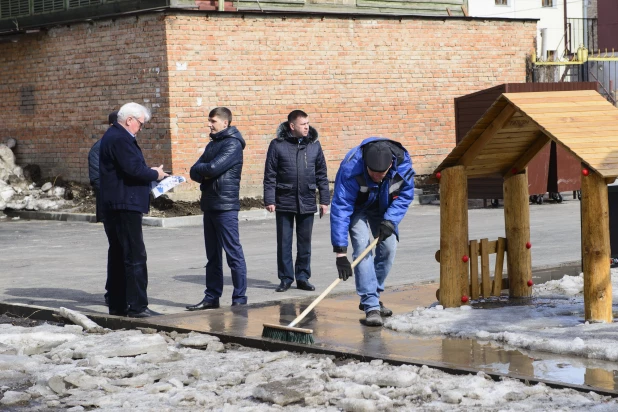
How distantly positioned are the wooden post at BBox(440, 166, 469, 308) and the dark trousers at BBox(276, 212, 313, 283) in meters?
2.39

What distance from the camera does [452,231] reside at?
361 inches

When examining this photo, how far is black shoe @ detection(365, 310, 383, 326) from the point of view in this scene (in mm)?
8609

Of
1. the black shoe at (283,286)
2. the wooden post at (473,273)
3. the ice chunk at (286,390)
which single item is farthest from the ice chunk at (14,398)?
the black shoe at (283,286)

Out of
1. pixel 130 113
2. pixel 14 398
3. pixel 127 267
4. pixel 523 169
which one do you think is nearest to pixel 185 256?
pixel 127 267

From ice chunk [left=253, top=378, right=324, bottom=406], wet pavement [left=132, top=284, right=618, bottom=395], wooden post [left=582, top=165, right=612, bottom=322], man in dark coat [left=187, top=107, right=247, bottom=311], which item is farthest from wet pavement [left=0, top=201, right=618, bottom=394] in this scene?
wooden post [left=582, top=165, right=612, bottom=322]

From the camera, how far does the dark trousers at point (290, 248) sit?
11.3 metres

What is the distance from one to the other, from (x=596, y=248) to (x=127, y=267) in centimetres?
393

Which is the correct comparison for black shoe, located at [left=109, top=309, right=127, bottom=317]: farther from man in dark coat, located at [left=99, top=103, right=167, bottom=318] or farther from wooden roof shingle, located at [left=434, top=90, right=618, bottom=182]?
wooden roof shingle, located at [left=434, top=90, right=618, bottom=182]

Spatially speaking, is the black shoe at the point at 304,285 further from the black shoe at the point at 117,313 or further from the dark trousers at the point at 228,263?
the black shoe at the point at 117,313

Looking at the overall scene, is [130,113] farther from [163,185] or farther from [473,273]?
[473,273]

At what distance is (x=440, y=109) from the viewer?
2427 cm

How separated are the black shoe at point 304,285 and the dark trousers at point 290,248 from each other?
32mm

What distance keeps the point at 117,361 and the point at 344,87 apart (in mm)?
15567

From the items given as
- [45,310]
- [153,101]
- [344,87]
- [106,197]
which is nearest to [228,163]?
[106,197]
